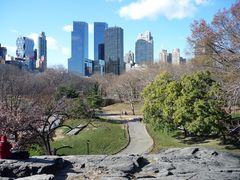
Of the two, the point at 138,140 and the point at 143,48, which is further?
the point at 143,48

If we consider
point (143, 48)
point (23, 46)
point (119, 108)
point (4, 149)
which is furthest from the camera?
point (23, 46)

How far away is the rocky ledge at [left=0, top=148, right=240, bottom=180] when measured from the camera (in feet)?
25.0

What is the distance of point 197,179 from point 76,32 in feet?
621

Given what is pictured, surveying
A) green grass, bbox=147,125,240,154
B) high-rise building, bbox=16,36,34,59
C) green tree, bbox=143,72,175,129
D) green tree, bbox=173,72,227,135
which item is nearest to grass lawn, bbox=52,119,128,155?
green grass, bbox=147,125,240,154

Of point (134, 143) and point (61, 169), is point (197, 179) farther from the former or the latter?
point (134, 143)

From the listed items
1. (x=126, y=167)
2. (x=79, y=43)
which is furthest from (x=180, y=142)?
(x=79, y=43)

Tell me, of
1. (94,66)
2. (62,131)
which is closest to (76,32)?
(94,66)

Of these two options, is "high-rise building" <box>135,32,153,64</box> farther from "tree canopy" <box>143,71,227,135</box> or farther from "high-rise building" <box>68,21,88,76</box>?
"tree canopy" <box>143,71,227,135</box>

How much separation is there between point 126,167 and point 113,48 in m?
127

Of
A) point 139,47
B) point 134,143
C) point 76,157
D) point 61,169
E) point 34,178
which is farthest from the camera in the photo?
point 139,47

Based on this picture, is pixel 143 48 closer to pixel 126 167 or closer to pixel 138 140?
pixel 138 140

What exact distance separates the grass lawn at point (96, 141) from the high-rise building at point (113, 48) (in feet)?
283

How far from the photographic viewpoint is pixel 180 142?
2603 centimetres

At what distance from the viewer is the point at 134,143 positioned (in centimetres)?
2764
